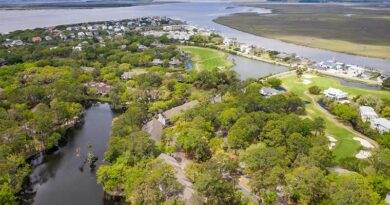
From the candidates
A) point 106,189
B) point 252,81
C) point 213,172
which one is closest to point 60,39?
point 252,81

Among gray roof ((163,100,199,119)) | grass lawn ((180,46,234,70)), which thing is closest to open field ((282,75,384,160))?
gray roof ((163,100,199,119))

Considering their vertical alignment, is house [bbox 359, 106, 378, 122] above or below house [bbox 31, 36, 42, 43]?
above

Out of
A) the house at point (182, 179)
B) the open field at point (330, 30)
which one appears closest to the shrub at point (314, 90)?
the house at point (182, 179)

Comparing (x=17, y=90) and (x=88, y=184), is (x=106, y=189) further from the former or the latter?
(x=17, y=90)

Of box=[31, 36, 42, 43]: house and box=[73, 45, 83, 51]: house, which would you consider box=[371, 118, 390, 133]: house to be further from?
box=[31, 36, 42, 43]: house

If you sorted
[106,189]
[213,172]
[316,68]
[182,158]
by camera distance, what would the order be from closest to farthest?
[213,172]
[106,189]
[182,158]
[316,68]

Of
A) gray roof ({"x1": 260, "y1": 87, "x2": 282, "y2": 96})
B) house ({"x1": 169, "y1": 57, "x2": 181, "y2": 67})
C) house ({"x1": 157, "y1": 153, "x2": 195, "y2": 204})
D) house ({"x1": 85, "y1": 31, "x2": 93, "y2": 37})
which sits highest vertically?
house ({"x1": 157, "y1": 153, "x2": 195, "y2": 204})

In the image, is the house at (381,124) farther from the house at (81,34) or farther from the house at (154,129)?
the house at (81,34)

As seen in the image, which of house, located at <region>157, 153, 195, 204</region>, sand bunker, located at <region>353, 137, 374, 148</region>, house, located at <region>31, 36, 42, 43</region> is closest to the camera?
house, located at <region>157, 153, 195, 204</region>

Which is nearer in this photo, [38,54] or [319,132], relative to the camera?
[319,132]
